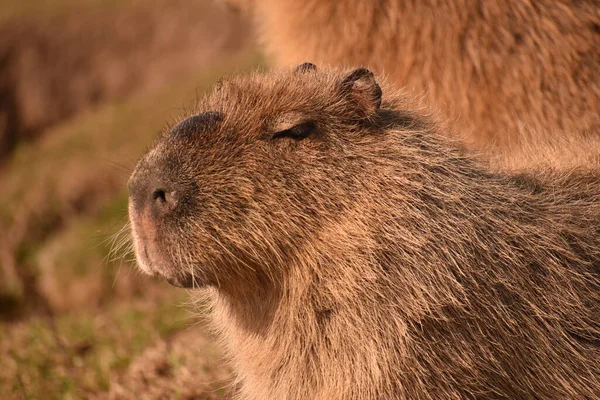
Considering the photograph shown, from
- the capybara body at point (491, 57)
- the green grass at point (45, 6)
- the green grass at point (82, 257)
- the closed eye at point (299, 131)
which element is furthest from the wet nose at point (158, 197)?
the green grass at point (45, 6)

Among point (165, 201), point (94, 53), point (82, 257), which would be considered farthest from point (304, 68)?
point (94, 53)

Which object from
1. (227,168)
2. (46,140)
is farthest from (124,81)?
(227,168)

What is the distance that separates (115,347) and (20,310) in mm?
4339

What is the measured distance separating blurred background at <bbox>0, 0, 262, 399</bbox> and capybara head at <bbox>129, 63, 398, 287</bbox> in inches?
17.9

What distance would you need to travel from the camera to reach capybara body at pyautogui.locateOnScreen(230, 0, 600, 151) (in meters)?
3.34

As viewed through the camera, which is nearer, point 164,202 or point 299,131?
point 164,202

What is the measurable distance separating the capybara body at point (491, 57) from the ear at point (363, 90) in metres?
0.87

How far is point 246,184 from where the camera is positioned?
2.35 m

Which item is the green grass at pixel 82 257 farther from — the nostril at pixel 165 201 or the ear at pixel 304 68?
the nostril at pixel 165 201

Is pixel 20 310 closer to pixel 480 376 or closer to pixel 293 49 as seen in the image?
pixel 293 49

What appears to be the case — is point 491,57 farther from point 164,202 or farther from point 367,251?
point 164,202

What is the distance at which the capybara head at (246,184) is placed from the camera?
2322 millimetres

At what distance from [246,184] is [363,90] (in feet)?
1.60

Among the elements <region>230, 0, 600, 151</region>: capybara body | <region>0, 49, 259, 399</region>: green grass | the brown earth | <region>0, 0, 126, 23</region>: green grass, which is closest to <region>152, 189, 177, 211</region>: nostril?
→ <region>0, 49, 259, 399</region>: green grass
